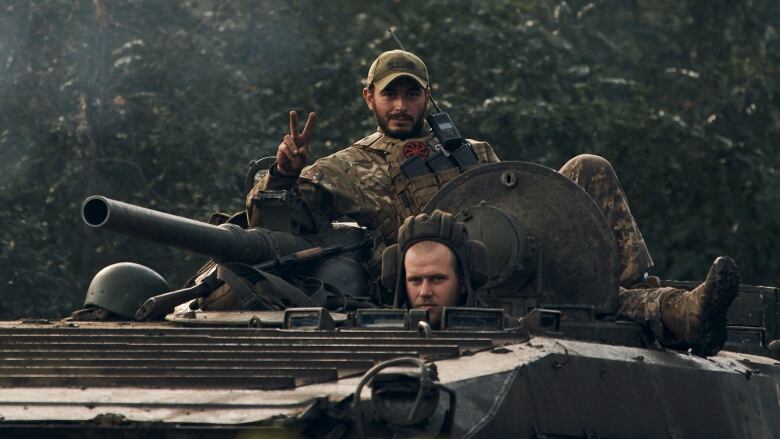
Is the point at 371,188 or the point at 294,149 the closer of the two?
the point at 294,149

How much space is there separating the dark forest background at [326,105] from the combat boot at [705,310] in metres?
12.0

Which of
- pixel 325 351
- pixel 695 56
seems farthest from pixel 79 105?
pixel 325 351

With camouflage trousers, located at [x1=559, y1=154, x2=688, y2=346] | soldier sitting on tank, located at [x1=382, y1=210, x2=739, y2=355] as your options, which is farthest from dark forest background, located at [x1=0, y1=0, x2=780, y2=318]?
soldier sitting on tank, located at [x1=382, y1=210, x2=739, y2=355]

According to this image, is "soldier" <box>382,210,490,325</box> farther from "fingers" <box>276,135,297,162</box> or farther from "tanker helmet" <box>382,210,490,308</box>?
"fingers" <box>276,135,297,162</box>

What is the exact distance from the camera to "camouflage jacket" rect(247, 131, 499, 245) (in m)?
13.0

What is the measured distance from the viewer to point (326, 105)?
26.1 m

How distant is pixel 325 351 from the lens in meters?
9.72

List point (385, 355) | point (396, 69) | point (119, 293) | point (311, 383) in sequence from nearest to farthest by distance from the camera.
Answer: point (311, 383)
point (385, 355)
point (119, 293)
point (396, 69)

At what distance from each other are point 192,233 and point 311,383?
2140 millimetres

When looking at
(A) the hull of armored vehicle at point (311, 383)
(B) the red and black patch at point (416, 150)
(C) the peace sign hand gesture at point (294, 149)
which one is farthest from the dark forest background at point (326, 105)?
(A) the hull of armored vehicle at point (311, 383)

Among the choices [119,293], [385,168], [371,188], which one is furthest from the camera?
[385,168]

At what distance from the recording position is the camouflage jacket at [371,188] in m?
13.0

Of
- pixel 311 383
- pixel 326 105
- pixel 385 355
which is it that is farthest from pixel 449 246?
pixel 326 105

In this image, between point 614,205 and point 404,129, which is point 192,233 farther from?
point 614,205
